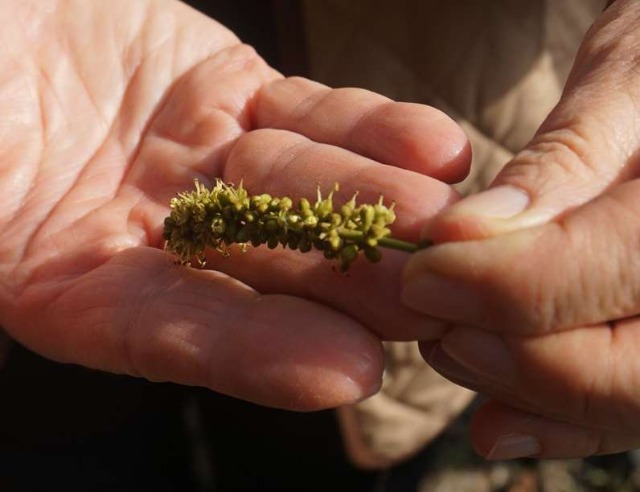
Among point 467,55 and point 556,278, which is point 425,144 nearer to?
point 556,278

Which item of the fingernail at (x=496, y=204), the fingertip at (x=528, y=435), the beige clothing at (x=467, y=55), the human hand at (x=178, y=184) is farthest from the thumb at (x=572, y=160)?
the beige clothing at (x=467, y=55)

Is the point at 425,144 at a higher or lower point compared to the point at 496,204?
lower

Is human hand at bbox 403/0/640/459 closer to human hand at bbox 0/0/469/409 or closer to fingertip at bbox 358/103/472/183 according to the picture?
human hand at bbox 0/0/469/409

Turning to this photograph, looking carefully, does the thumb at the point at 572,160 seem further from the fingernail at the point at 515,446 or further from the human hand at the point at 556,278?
the fingernail at the point at 515,446

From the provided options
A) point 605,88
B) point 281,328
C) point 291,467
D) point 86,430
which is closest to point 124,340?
point 281,328

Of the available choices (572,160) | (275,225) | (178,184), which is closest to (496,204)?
(572,160)

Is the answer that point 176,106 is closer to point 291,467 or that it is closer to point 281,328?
point 281,328

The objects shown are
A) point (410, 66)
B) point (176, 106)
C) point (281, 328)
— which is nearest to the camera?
point (281, 328)
